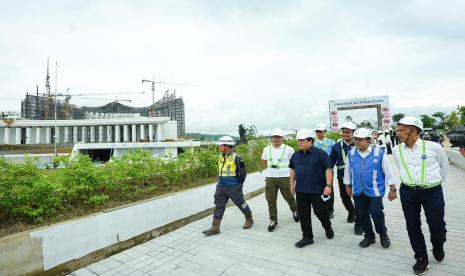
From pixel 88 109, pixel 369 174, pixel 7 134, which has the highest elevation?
pixel 88 109

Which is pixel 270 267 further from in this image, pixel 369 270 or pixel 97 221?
pixel 97 221

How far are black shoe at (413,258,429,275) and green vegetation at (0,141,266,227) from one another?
432 centimetres

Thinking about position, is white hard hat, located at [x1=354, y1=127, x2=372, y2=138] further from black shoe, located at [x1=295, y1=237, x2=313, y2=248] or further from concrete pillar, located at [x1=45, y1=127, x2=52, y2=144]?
concrete pillar, located at [x1=45, y1=127, x2=52, y2=144]

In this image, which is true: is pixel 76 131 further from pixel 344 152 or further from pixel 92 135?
pixel 344 152

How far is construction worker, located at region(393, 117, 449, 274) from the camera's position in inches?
123

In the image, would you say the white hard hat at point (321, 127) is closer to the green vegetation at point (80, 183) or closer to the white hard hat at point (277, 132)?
the white hard hat at point (277, 132)

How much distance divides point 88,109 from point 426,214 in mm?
93352

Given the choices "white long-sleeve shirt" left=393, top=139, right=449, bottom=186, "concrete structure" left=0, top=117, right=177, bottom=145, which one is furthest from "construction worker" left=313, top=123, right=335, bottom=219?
"concrete structure" left=0, top=117, right=177, bottom=145

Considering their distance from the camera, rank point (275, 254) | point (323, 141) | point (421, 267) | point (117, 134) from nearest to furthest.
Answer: point (421, 267), point (275, 254), point (323, 141), point (117, 134)

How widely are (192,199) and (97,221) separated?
2097 mm

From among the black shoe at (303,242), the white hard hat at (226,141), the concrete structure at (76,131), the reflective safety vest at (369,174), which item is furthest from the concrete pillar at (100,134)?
the reflective safety vest at (369,174)

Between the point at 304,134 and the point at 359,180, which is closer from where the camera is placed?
the point at 359,180

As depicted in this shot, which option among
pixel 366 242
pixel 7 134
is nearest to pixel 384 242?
pixel 366 242

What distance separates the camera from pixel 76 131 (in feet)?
195
